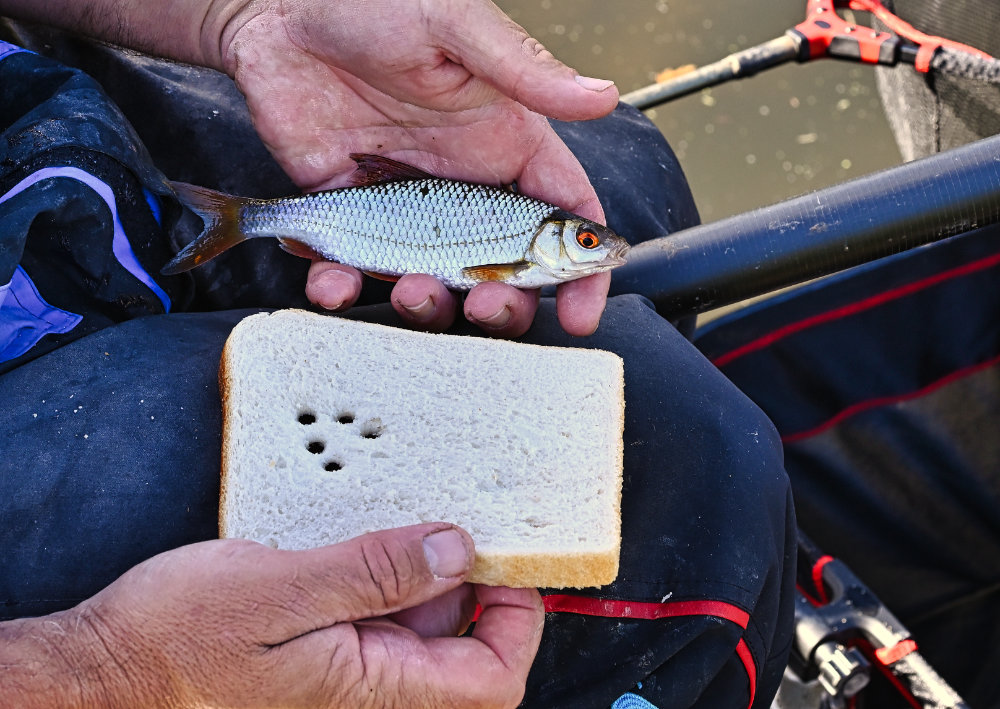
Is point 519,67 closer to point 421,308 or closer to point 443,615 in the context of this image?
point 421,308

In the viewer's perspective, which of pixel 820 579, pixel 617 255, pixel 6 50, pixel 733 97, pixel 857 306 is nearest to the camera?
pixel 617 255

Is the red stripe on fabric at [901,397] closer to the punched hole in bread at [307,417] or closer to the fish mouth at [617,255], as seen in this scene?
the fish mouth at [617,255]

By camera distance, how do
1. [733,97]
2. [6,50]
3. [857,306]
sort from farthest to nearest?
1. [733,97]
2. [857,306]
3. [6,50]

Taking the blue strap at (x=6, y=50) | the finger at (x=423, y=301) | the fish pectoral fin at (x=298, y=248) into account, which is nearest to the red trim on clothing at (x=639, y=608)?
the finger at (x=423, y=301)

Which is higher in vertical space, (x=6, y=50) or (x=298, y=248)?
(x=6, y=50)

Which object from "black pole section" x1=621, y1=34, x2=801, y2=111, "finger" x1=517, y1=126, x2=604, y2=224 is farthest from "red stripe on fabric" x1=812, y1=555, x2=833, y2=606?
"black pole section" x1=621, y1=34, x2=801, y2=111

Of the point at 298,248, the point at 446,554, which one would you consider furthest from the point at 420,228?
the point at 446,554
